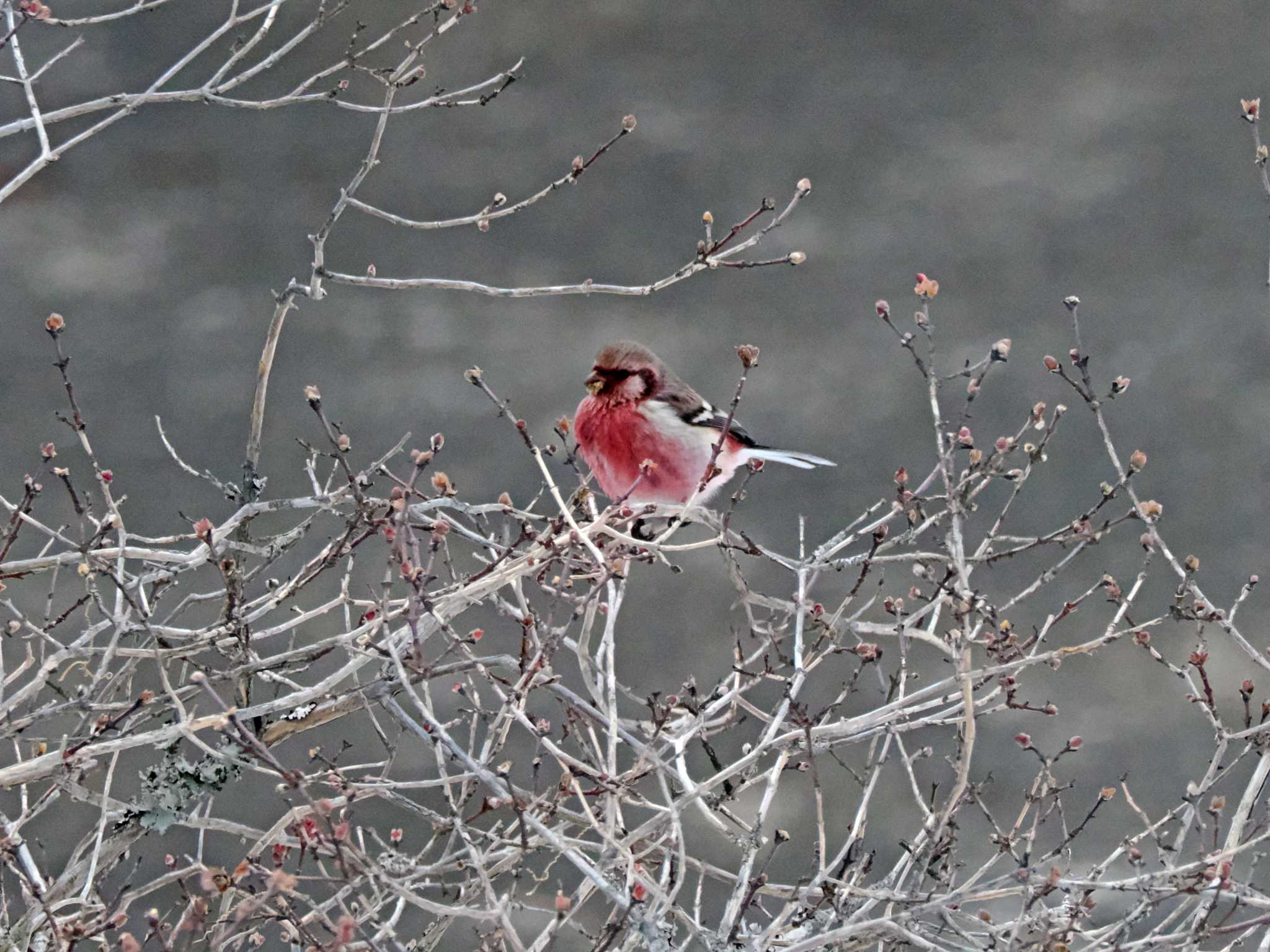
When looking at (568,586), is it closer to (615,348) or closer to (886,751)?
(886,751)

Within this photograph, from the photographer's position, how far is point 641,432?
2449 mm

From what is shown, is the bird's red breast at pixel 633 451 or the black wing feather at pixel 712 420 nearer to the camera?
the bird's red breast at pixel 633 451

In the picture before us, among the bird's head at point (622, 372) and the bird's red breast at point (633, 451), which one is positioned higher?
the bird's head at point (622, 372)

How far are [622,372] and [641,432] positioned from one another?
0.39 feet

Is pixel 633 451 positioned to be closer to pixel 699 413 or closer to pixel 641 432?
pixel 641 432

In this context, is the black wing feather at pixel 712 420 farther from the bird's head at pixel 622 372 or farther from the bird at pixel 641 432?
the bird's head at pixel 622 372

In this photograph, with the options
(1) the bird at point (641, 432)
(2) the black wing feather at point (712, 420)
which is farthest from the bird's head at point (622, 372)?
(2) the black wing feather at point (712, 420)

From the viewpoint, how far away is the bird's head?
248 centimetres

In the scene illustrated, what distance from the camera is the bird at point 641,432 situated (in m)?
2.44

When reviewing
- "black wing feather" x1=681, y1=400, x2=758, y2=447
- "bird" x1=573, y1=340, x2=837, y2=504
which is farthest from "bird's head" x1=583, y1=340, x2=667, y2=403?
"black wing feather" x1=681, y1=400, x2=758, y2=447

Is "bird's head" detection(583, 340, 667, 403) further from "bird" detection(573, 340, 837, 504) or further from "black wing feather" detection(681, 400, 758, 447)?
"black wing feather" detection(681, 400, 758, 447)

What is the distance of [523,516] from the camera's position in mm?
1718

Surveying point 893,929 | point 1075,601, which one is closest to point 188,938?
point 893,929

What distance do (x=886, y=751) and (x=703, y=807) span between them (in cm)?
34
